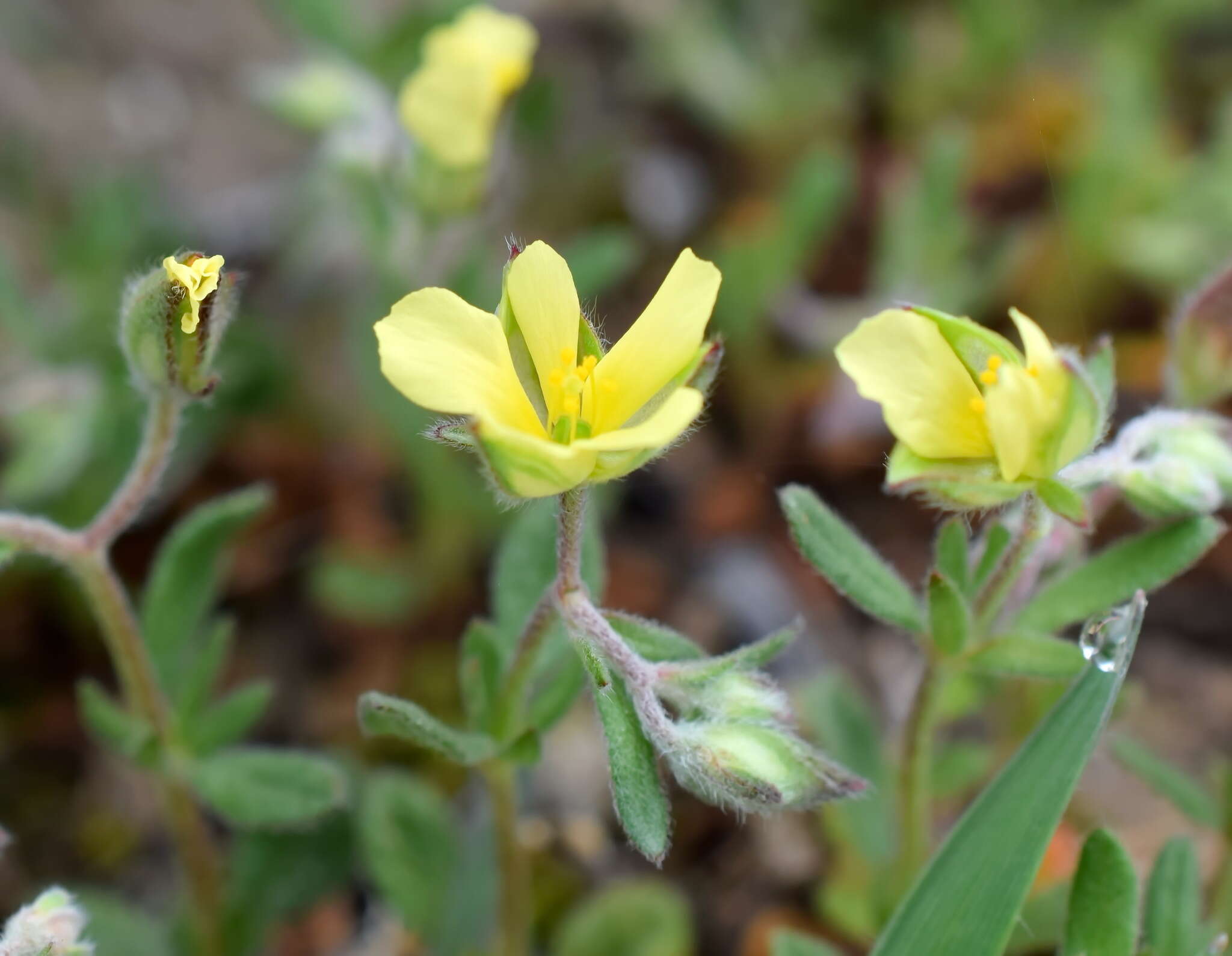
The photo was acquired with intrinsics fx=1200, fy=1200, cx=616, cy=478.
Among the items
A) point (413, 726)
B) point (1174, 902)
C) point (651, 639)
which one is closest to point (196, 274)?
point (413, 726)

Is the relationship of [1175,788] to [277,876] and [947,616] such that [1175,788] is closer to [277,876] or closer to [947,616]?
[947,616]

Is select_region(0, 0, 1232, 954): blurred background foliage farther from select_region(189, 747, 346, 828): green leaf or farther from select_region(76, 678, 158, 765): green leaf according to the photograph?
select_region(76, 678, 158, 765): green leaf

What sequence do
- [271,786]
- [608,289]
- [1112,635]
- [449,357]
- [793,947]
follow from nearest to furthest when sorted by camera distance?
1. [449,357]
2. [1112,635]
3. [793,947]
4. [271,786]
5. [608,289]

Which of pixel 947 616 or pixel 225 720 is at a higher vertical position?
pixel 947 616

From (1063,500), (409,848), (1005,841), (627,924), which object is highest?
(1063,500)

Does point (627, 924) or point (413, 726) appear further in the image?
point (627, 924)

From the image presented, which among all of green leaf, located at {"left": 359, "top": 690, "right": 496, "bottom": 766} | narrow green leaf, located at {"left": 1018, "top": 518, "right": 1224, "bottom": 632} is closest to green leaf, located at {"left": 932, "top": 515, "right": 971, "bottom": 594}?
narrow green leaf, located at {"left": 1018, "top": 518, "right": 1224, "bottom": 632}
